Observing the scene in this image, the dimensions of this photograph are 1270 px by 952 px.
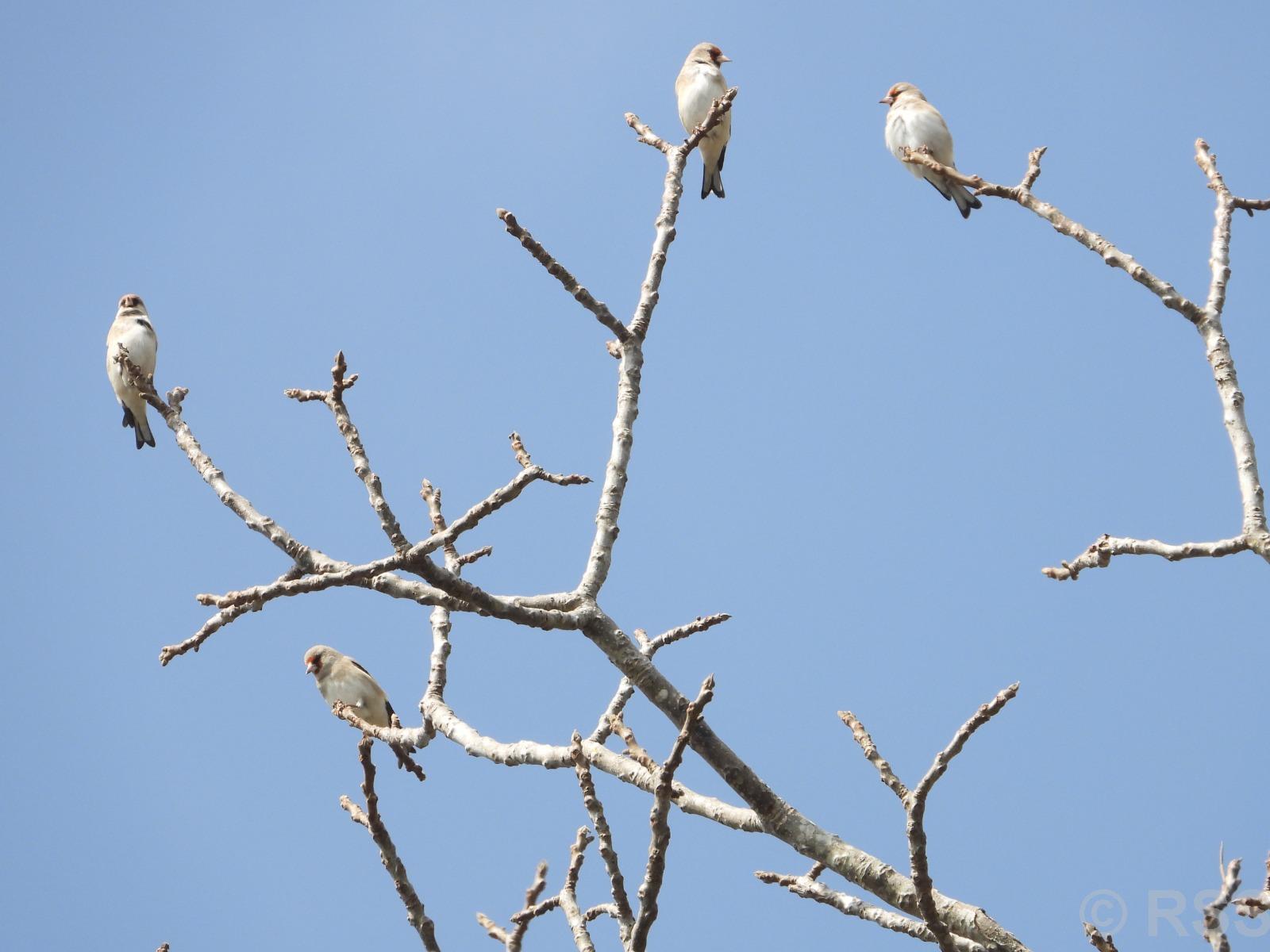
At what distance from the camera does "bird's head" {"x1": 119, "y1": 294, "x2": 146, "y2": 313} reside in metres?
10.2

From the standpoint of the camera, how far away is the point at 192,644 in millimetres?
3625

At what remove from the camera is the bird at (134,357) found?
948 cm

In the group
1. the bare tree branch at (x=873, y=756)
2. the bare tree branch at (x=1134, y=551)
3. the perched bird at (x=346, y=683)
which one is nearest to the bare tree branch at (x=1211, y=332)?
the bare tree branch at (x=1134, y=551)

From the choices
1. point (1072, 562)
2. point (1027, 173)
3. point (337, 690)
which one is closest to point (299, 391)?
point (1072, 562)

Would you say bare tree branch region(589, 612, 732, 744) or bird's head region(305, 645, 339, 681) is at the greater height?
bird's head region(305, 645, 339, 681)

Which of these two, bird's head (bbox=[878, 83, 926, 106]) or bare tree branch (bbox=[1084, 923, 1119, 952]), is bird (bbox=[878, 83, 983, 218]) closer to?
bird's head (bbox=[878, 83, 926, 106])

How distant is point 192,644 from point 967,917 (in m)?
2.38

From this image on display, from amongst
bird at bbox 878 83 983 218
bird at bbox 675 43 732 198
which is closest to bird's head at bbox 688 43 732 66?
bird at bbox 675 43 732 198

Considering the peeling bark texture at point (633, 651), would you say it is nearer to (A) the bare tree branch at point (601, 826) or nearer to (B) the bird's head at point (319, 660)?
(A) the bare tree branch at point (601, 826)

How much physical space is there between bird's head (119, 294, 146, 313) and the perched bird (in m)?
3.44

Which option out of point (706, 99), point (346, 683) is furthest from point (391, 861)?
point (706, 99)

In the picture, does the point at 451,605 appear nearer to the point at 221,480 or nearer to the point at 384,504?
the point at 384,504

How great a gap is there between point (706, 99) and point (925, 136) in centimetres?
223

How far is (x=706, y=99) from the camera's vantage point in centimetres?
1129
